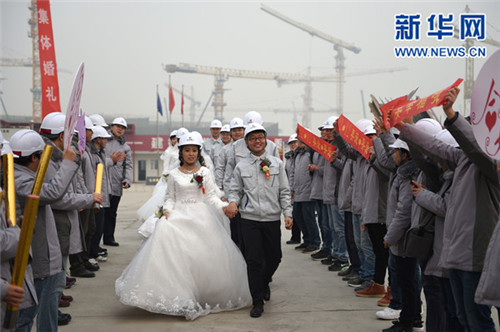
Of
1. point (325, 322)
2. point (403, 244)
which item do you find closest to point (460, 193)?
point (403, 244)

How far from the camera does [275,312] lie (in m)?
5.80

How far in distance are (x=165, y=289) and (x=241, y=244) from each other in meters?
2.26

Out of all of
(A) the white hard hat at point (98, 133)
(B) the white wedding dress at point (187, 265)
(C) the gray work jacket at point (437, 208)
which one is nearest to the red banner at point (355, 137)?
(B) the white wedding dress at point (187, 265)

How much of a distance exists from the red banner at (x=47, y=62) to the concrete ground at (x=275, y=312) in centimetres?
446

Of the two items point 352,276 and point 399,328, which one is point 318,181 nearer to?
point 352,276

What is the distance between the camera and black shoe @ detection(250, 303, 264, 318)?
18.4ft

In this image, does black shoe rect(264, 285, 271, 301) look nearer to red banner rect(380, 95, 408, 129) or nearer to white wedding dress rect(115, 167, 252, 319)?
white wedding dress rect(115, 167, 252, 319)

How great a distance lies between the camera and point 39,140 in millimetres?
3547

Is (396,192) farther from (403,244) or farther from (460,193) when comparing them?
(460,193)

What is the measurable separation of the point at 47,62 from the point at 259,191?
731 cm

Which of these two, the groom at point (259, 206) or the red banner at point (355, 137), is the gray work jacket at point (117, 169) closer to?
the groom at point (259, 206)

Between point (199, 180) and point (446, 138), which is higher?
point (446, 138)

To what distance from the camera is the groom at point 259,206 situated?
19.2 feet

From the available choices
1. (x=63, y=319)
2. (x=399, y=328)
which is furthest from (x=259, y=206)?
(x=63, y=319)
